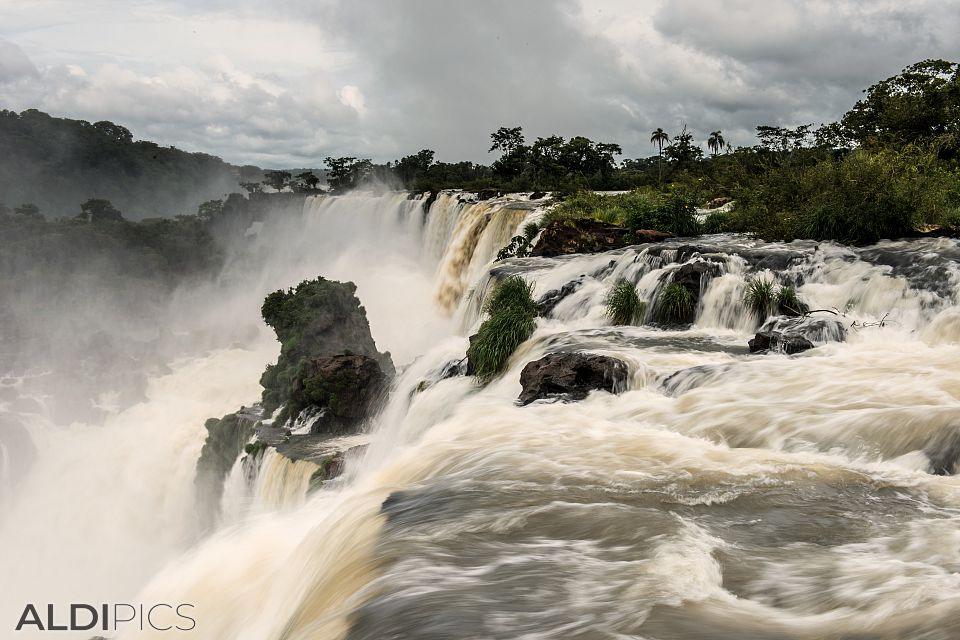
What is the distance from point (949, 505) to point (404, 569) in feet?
14.5

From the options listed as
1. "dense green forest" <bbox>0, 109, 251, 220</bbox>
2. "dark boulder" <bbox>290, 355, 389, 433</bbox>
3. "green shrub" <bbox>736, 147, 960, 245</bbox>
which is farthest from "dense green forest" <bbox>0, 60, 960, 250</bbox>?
"dense green forest" <bbox>0, 109, 251, 220</bbox>

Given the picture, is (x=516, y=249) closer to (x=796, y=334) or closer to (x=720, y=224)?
(x=720, y=224)

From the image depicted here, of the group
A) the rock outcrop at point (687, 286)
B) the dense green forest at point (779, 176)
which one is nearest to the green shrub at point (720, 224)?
the dense green forest at point (779, 176)

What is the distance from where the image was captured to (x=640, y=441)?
782 cm

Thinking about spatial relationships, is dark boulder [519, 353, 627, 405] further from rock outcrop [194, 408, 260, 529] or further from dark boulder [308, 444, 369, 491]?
rock outcrop [194, 408, 260, 529]

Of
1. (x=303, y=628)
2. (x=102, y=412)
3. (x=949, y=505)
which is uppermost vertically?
(x=949, y=505)

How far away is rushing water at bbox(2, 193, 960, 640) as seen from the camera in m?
4.45

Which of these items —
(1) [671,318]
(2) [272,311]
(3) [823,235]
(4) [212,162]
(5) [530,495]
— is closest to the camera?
(5) [530,495]

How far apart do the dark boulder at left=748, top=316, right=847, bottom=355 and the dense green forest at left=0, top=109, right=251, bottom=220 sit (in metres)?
119

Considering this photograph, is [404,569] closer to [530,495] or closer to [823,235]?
[530,495]

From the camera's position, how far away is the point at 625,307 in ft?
45.9

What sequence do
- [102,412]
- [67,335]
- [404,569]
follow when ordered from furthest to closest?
[67,335] < [102,412] < [404,569]

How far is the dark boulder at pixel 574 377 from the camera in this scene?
977 centimetres

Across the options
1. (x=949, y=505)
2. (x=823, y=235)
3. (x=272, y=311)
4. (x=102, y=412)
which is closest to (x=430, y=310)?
(x=272, y=311)
